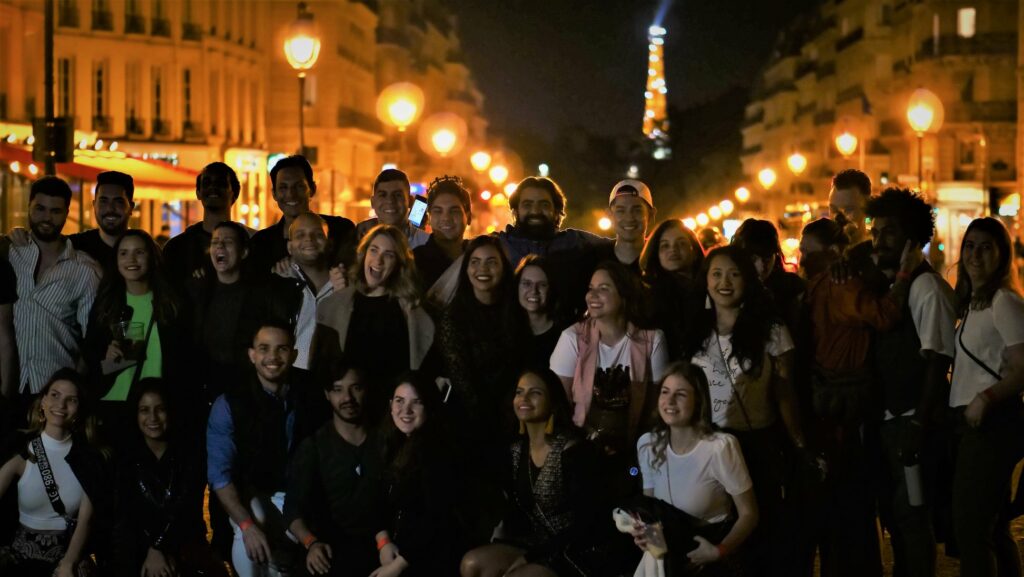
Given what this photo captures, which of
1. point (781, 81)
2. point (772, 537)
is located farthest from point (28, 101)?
point (781, 81)

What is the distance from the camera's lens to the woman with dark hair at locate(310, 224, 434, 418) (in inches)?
338

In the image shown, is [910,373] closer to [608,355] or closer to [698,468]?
[698,468]

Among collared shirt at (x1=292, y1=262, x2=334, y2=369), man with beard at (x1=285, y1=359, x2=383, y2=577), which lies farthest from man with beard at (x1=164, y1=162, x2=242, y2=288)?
man with beard at (x1=285, y1=359, x2=383, y2=577)

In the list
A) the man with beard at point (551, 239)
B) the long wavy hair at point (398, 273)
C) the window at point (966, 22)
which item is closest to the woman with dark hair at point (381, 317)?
the long wavy hair at point (398, 273)

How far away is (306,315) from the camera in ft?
29.7

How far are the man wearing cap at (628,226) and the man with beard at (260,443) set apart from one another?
6.99 ft

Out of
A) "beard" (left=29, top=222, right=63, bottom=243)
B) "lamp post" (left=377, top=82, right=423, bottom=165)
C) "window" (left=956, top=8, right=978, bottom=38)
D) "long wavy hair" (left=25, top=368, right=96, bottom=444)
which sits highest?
"window" (left=956, top=8, right=978, bottom=38)

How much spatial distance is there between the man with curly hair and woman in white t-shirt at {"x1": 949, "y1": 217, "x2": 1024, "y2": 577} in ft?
0.45

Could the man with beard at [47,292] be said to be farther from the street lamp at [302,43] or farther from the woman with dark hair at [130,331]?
the street lamp at [302,43]

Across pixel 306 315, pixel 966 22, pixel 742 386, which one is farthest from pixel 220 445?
pixel 966 22

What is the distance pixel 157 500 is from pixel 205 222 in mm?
2145

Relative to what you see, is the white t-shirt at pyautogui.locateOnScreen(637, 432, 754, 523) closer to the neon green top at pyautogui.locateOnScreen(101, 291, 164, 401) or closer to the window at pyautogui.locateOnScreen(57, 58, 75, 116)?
the neon green top at pyautogui.locateOnScreen(101, 291, 164, 401)

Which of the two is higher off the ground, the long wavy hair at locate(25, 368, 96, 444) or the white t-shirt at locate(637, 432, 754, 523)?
the long wavy hair at locate(25, 368, 96, 444)

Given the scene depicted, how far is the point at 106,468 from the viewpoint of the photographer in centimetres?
828
